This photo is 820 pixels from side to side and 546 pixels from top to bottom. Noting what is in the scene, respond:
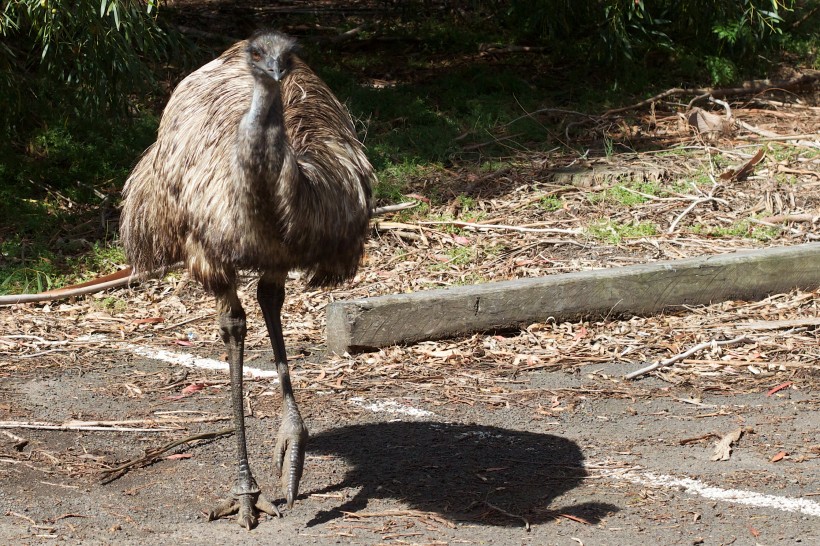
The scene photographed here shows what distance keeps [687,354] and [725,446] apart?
1377 millimetres

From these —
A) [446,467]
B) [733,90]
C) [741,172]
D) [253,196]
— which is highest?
[253,196]

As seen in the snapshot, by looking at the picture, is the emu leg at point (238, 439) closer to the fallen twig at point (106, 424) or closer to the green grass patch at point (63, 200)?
the fallen twig at point (106, 424)

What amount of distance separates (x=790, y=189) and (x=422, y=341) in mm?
3896

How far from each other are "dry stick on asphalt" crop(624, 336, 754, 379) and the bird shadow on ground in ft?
3.55

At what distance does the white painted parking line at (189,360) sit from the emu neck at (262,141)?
8.23ft

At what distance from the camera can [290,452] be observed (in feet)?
16.7

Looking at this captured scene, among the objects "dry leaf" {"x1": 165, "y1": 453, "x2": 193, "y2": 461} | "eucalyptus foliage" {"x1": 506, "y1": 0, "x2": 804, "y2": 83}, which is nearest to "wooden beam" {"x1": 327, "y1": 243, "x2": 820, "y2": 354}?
"dry leaf" {"x1": 165, "y1": 453, "x2": 193, "y2": 461}

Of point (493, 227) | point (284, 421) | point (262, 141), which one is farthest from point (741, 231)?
point (262, 141)

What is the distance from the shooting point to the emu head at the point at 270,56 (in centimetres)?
445

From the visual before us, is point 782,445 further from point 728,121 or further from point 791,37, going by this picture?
point 791,37

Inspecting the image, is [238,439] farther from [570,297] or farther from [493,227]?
[493,227]

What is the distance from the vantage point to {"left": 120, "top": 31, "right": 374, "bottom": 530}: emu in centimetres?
446

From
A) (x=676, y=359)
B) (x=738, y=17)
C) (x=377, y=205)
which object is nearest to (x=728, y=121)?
(x=738, y=17)

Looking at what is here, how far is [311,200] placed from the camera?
4.64 metres
